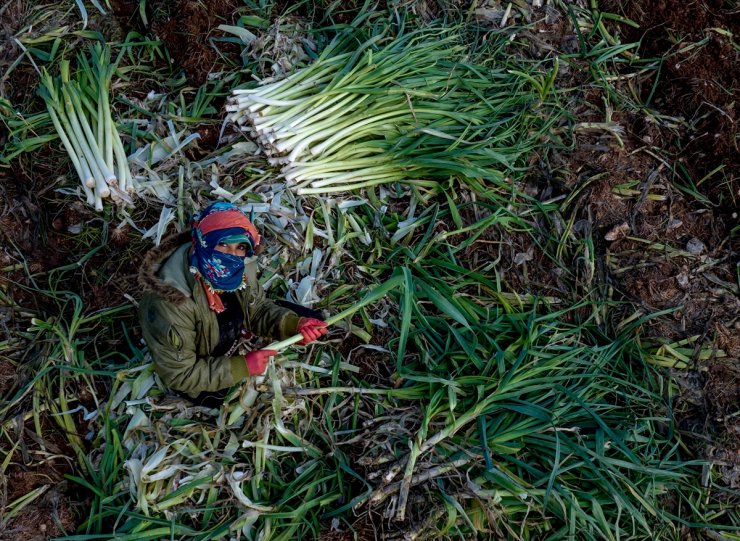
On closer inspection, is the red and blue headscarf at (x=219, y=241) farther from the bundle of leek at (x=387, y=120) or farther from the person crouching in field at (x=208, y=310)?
the bundle of leek at (x=387, y=120)

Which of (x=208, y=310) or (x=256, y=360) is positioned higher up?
(x=208, y=310)

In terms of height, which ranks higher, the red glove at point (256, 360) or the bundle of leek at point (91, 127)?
the bundle of leek at point (91, 127)

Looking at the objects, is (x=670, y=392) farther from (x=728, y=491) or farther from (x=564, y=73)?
(x=564, y=73)

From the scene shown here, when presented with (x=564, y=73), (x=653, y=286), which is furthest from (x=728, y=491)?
(x=564, y=73)

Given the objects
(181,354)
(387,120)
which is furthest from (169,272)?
(387,120)

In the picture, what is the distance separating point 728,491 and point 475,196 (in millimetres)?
1801

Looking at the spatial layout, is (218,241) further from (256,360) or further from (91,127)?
(91,127)

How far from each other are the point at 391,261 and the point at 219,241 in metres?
1.11

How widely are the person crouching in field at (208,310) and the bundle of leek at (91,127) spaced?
743 mm

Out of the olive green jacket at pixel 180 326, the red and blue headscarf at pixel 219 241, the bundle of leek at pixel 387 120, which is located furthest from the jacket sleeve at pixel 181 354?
the bundle of leek at pixel 387 120

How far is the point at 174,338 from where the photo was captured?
8.61 feet

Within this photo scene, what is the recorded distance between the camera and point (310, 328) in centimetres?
282

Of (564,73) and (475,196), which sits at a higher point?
(564,73)

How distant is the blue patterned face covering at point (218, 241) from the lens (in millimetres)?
2498
